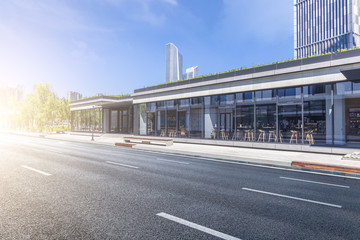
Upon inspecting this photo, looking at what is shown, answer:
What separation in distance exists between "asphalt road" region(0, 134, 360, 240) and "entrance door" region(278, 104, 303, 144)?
7.66 metres

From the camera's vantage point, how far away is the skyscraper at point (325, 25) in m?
73.2

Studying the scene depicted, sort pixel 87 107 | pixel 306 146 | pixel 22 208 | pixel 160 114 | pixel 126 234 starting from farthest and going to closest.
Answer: pixel 87 107 → pixel 160 114 → pixel 306 146 → pixel 22 208 → pixel 126 234

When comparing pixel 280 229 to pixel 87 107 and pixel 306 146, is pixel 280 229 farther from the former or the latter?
pixel 87 107

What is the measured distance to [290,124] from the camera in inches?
654

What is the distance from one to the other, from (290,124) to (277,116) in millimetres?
1051

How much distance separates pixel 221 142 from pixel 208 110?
3361mm

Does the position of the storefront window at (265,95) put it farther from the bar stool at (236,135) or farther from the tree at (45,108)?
the tree at (45,108)

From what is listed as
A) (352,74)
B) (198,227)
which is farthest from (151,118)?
(198,227)

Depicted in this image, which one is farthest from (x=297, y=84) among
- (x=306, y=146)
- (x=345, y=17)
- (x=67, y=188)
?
(x=345, y=17)

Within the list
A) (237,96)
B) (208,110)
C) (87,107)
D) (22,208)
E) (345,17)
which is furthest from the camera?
(345,17)

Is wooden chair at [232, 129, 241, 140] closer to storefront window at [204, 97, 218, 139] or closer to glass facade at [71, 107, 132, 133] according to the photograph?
storefront window at [204, 97, 218, 139]

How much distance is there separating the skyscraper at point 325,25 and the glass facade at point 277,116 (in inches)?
2507

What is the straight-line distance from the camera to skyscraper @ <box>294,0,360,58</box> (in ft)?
240

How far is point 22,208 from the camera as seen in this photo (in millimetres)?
5191
